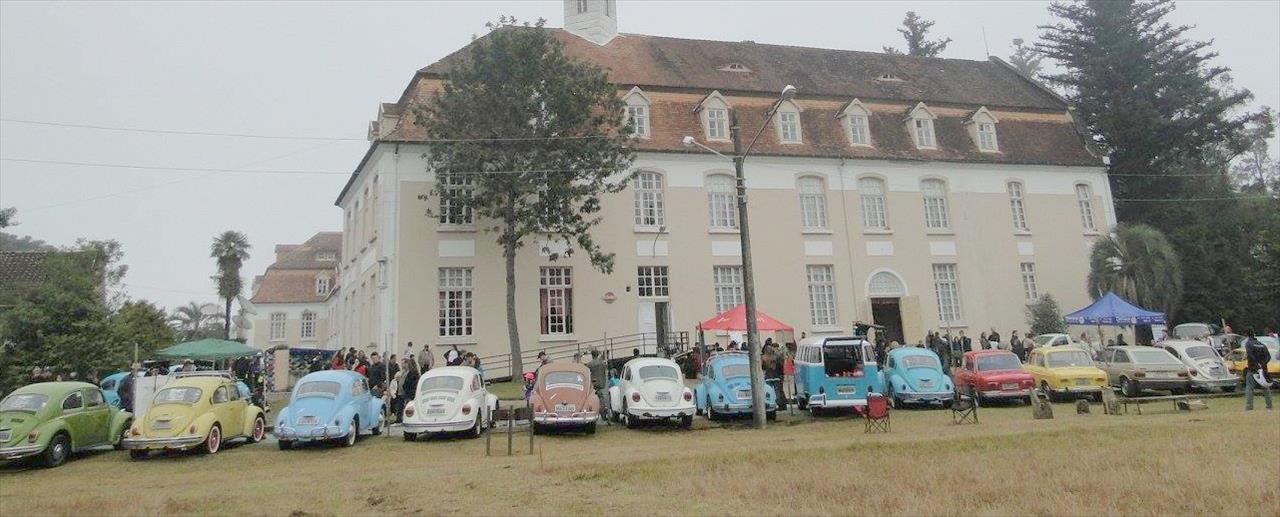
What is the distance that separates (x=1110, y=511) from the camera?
311 inches

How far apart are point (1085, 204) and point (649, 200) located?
69.9 ft

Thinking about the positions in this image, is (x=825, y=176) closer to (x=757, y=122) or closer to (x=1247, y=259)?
(x=757, y=122)

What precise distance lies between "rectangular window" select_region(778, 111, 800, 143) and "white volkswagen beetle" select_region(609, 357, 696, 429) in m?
17.8

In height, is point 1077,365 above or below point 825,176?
below

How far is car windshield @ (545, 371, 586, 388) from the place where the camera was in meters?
16.3

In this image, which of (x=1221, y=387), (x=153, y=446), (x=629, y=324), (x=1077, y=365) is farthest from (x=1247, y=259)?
(x=153, y=446)

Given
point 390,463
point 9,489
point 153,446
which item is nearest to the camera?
point 9,489

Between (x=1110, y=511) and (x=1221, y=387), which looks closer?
(x=1110, y=511)

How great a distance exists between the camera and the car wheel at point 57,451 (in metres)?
13.7

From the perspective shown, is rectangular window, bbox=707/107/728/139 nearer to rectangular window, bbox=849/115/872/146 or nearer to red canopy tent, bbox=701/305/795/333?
rectangular window, bbox=849/115/872/146

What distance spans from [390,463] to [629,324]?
16737mm

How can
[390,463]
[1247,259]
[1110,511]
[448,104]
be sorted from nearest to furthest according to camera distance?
1. [1110,511]
2. [390,463]
3. [448,104]
4. [1247,259]

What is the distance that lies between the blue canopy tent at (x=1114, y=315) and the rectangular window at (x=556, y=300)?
18.3 meters

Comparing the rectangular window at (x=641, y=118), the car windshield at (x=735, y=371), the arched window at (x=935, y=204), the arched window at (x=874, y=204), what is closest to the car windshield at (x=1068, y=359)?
the car windshield at (x=735, y=371)
